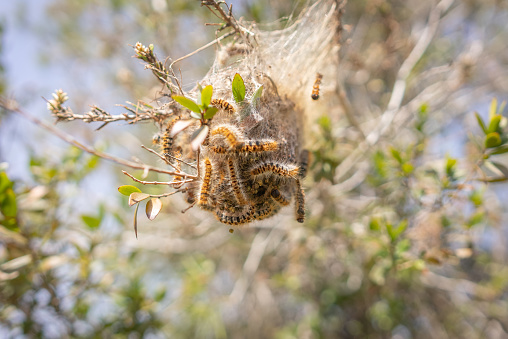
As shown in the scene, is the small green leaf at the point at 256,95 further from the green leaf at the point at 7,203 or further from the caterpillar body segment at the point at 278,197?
the green leaf at the point at 7,203

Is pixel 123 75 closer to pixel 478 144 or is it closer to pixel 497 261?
pixel 478 144

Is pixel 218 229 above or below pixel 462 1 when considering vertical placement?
below

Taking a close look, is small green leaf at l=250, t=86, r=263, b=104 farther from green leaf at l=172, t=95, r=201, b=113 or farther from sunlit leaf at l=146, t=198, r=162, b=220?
sunlit leaf at l=146, t=198, r=162, b=220

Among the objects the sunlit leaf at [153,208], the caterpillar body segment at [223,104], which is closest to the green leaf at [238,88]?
the caterpillar body segment at [223,104]

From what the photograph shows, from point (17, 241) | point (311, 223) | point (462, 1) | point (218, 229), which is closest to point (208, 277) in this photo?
point (218, 229)

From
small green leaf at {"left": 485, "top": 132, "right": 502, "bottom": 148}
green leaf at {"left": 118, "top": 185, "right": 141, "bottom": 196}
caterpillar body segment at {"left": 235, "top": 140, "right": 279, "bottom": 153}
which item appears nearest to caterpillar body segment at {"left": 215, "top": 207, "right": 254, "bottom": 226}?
caterpillar body segment at {"left": 235, "top": 140, "right": 279, "bottom": 153}

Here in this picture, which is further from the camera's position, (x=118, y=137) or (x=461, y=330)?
(x=118, y=137)

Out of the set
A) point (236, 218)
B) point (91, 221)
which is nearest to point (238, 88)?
point (236, 218)
